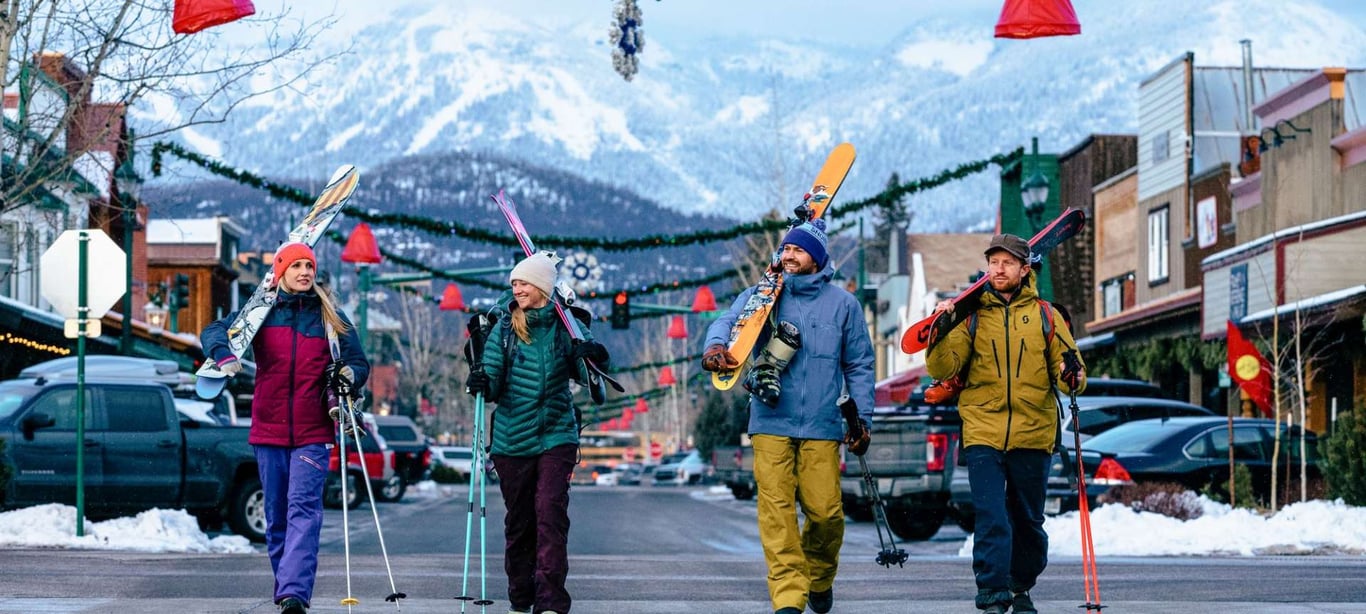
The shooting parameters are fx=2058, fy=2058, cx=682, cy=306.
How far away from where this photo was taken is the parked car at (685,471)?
75750 mm

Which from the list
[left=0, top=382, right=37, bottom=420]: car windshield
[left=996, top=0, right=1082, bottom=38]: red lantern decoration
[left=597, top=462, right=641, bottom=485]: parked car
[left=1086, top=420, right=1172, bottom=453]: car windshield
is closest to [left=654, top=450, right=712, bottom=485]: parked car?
[left=597, top=462, right=641, bottom=485]: parked car

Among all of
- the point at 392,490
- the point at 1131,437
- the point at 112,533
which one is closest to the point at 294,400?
the point at 112,533

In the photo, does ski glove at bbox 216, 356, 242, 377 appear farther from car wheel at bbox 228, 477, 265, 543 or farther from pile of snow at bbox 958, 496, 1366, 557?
car wheel at bbox 228, 477, 265, 543

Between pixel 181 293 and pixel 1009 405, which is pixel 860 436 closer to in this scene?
pixel 1009 405

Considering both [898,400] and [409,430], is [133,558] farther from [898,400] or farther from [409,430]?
[898,400]

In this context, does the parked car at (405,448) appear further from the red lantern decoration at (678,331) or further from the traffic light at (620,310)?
the red lantern decoration at (678,331)

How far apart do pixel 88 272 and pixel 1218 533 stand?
10724 mm

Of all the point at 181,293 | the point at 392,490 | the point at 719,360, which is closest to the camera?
the point at 719,360

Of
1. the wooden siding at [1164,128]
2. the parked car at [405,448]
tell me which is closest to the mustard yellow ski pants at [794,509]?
the parked car at [405,448]

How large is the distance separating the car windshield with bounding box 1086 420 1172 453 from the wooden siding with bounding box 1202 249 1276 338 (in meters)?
7.11

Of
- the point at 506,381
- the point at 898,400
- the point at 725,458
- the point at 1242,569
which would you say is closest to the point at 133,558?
the point at 506,381

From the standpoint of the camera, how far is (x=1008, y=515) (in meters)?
10.2

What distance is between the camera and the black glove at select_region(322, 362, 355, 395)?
10.2 meters

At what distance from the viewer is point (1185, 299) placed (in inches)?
1538
